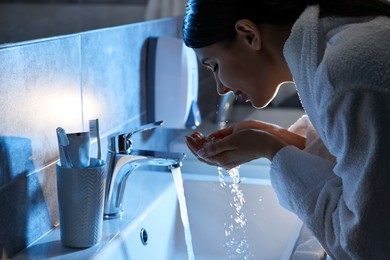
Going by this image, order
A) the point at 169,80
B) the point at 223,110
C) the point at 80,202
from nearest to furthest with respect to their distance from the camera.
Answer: the point at 80,202
the point at 169,80
the point at 223,110

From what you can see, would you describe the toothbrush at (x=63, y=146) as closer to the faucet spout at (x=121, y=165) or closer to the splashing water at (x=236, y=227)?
the faucet spout at (x=121, y=165)

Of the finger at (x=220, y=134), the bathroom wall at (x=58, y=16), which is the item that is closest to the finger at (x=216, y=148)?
the finger at (x=220, y=134)

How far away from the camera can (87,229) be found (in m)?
1.18

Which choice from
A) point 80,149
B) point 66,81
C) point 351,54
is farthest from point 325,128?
point 66,81

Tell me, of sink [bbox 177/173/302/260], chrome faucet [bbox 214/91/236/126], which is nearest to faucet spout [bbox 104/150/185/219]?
sink [bbox 177/173/302/260]

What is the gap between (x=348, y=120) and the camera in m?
0.90

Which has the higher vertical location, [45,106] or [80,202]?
[45,106]

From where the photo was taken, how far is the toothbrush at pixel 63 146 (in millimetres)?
1123

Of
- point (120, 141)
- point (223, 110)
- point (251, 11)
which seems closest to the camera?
point (251, 11)

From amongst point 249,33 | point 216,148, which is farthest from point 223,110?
point 249,33

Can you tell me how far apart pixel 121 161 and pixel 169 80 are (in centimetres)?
46

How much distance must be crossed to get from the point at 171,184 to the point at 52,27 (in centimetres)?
44

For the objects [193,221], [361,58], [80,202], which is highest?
[361,58]

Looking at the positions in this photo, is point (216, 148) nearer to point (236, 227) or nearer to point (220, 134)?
point (220, 134)
